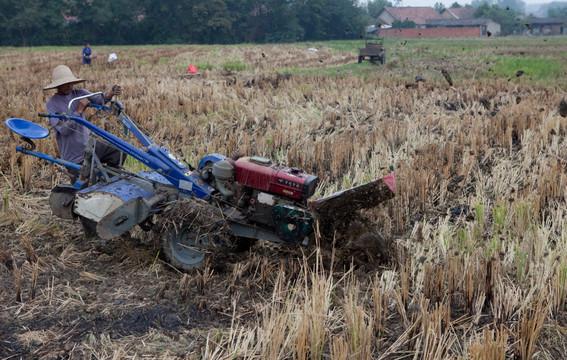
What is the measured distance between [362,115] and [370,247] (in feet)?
18.1

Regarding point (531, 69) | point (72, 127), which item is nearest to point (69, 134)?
point (72, 127)

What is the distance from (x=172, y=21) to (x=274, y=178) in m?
53.3

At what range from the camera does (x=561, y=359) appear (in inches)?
122

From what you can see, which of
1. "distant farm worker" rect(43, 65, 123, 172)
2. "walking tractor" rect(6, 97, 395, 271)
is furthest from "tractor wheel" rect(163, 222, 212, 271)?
"distant farm worker" rect(43, 65, 123, 172)

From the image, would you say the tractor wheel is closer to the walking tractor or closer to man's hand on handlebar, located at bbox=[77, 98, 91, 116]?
the walking tractor

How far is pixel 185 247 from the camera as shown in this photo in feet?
14.3

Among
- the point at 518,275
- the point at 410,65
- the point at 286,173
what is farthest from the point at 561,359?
the point at 410,65

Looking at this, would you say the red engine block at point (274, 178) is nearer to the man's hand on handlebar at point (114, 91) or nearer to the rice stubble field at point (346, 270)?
the rice stubble field at point (346, 270)

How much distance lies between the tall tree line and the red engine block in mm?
43657

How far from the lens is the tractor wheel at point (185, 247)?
166 inches

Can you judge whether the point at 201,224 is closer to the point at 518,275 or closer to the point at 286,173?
the point at 286,173

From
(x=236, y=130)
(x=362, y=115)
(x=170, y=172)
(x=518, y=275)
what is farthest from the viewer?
(x=362, y=115)

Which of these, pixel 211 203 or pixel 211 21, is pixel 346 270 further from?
pixel 211 21

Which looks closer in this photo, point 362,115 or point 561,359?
point 561,359
